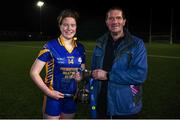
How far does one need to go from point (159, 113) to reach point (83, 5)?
2248 inches

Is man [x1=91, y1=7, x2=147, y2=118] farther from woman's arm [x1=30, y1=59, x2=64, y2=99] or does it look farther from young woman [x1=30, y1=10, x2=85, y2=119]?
woman's arm [x1=30, y1=59, x2=64, y2=99]

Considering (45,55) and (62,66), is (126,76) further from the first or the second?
(45,55)

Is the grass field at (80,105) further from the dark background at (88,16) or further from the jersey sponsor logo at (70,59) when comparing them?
the dark background at (88,16)

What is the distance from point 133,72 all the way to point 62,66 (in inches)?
32.2

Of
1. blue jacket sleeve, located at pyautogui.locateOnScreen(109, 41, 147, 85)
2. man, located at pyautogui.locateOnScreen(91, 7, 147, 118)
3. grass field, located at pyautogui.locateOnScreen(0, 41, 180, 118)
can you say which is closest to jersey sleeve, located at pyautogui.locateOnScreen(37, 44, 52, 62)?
man, located at pyautogui.locateOnScreen(91, 7, 147, 118)

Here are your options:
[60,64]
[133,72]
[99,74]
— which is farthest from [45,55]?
[133,72]

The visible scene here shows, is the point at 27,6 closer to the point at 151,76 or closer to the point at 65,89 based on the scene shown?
the point at 151,76

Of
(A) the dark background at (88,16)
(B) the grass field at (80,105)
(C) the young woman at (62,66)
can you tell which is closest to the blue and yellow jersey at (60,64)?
(C) the young woman at (62,66)

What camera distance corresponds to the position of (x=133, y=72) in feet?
12.4

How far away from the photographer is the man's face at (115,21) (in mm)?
3873

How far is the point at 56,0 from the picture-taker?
6688 centimetres

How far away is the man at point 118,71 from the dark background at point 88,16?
42322mm

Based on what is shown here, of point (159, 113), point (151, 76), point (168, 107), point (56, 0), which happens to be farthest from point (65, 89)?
point (56, 0)

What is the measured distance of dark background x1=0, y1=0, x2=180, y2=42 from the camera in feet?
173
